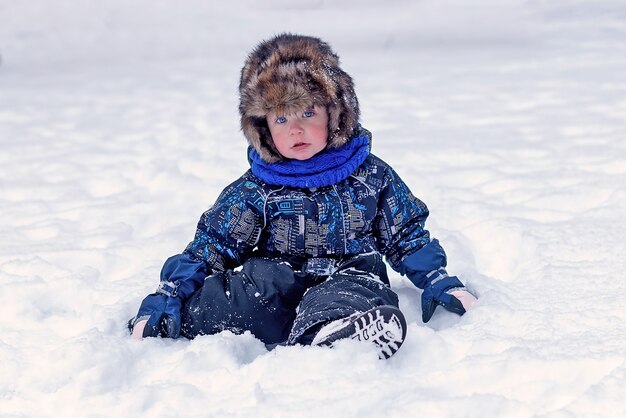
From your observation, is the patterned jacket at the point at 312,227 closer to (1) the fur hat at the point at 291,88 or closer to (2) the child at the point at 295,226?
(2) the child at the point at 295,226

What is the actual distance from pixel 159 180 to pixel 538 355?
2.82 m

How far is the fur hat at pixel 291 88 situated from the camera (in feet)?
8.65

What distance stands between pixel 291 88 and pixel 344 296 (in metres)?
0.69

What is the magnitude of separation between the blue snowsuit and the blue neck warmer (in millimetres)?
37

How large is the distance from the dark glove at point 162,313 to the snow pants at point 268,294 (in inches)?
1.6

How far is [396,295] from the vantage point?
8.94 feet

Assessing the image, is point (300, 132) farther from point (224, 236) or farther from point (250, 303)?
point (250, 303)

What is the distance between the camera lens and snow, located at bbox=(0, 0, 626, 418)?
2156 mm

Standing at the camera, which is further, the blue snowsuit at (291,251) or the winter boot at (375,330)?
the blue snowsuit at (291,251)

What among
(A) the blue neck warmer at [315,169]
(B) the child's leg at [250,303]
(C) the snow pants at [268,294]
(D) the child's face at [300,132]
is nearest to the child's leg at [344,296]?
(C) the snow pants at [268,294]

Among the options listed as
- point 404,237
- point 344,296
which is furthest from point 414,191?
point 344,296

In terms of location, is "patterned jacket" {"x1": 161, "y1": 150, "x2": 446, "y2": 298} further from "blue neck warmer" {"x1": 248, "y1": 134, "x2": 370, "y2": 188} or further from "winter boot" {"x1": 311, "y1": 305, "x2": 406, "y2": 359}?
"winter boot" {"x1": 311, "y1": 305, "x2": 406, "y2": 359}

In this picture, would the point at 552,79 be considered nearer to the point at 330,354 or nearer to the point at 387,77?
the point at 387,77

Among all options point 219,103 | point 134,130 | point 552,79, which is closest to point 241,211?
point 134,130
